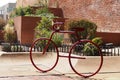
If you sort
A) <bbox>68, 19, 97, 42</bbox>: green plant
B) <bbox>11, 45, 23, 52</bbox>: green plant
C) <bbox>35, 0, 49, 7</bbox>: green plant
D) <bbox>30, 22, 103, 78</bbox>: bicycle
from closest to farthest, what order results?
<bbox>30, 22, 103, 78</bbox>: bicycle < <bbox>11, 45, 23, 52</bbox>: green plant < <bbox>68, 19, 97, 42</bbox>: green plant < <bbox>35, 0, 49, 7</bbox>: green plant

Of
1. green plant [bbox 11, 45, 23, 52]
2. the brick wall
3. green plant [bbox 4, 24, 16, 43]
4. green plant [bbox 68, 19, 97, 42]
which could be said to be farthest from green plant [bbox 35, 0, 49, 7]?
green plant [bbox 11, 45, 23, 52]

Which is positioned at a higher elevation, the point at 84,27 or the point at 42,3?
the point at 42,3

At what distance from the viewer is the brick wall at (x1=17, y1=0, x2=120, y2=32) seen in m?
17.7

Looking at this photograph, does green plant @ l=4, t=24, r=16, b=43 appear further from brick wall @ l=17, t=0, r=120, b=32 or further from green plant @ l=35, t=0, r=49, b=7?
green plant @ l=35, t=0, r=49, b=7

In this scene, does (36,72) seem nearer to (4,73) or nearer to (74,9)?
→ (4,73)

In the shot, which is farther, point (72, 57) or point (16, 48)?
point (16, 48)

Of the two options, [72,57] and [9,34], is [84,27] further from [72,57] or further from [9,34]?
[72,57]

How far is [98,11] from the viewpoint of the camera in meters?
19.3

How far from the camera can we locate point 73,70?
8.58 meters

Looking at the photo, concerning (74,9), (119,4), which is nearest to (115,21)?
(119,4)

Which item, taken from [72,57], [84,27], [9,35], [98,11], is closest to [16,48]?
[84,27]

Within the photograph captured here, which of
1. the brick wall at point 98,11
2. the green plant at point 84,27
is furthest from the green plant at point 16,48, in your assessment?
the brick wall at point 98,11

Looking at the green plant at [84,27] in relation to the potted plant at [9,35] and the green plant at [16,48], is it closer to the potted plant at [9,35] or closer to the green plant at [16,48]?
the green plant at [16,48]

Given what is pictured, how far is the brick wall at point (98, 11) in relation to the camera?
17688 mm
